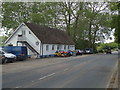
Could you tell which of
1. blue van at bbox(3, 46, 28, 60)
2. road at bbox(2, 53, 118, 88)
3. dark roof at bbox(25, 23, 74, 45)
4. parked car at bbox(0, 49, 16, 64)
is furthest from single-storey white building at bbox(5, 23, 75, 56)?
road at bbox(2, 53, 118, 88)

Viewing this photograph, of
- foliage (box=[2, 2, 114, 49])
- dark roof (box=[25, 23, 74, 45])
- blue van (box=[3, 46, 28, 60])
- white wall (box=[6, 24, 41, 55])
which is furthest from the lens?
foliage (box=[2, 2, 114, 49])

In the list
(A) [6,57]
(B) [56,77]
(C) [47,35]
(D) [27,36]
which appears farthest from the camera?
(C) [47,35]

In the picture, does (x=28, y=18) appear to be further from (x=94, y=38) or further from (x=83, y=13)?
(x=94, y=38)

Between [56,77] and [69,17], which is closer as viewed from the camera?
[56,77]

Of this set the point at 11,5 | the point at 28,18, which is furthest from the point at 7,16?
the point at 28,18

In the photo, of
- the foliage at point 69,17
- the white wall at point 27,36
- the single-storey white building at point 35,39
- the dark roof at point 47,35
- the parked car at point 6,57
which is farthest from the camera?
the foliage at point 69,17

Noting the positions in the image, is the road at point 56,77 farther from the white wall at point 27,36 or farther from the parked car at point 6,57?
the white wall at point 27,36

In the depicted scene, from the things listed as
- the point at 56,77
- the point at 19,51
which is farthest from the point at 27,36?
the point at 56,77

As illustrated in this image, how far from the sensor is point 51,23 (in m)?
57.0

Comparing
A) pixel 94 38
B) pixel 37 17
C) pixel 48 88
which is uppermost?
pixel 37 17

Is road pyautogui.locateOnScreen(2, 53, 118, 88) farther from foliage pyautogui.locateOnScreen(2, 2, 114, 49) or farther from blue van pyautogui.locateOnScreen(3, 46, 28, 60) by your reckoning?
foliage pyautogui.locateOnScreen(2, 2, 114, 49)

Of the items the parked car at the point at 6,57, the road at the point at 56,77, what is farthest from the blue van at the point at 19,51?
the road at the point at 56,77

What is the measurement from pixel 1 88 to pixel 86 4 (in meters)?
48.3

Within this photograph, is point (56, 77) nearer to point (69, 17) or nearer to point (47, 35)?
point (47, 35)
